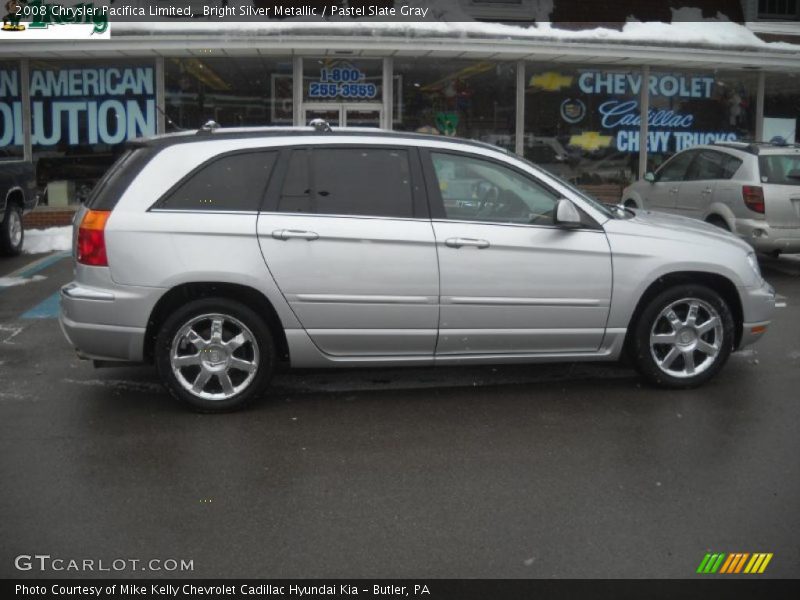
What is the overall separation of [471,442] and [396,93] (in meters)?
12.5

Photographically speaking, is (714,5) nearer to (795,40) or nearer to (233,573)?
(795,40)

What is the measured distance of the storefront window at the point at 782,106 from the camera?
61.5ft

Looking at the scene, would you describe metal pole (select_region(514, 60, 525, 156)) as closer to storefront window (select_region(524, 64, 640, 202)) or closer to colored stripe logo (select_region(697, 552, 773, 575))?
storefront window (select_region(524, 64, 640, 202))

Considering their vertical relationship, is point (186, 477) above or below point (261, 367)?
below

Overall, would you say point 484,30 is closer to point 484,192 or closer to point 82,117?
point 82,117

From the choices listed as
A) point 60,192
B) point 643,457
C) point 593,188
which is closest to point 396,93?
point 593,188

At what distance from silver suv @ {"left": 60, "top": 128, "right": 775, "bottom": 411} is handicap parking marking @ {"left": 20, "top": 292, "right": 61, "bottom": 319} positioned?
3.20 metres

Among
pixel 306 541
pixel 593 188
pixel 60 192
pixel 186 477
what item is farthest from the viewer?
pixel 593 188

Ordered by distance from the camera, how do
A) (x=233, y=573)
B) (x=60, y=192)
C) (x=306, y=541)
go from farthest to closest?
(x=60, y=192), (x=306, y=541), (x=233, y=573)

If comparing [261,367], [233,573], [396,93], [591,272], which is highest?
[396,93]

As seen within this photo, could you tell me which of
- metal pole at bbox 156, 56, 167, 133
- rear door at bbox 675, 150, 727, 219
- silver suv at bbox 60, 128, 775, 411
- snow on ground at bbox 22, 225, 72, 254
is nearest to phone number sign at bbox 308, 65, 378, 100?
metal pole at bbox 156, 56, 167, 133

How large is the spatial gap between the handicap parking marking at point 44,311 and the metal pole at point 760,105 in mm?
14434

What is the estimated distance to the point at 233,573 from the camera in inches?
149

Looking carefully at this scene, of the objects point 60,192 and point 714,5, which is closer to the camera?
point 60,192
